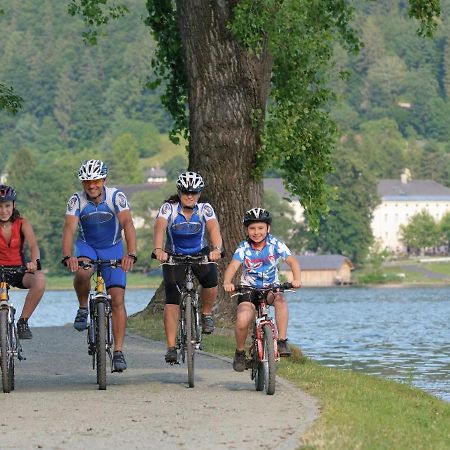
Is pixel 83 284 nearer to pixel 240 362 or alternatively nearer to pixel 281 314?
pixel 240 362

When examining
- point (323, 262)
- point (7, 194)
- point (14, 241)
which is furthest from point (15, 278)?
point (323, 262)

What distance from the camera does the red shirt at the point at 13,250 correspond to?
14094 millimetres

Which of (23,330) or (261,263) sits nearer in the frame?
(261,263)

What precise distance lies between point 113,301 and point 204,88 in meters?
9.02

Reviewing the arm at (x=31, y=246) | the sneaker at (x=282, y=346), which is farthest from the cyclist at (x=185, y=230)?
the arm at (x=31, y=246)

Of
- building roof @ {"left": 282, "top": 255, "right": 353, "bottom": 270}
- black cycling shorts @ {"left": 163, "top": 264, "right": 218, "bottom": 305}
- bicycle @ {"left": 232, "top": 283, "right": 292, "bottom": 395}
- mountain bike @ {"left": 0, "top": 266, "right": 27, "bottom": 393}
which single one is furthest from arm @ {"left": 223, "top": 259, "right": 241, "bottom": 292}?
building roof @ {"left": 282, "top": 255, "right": 353, "bottom": 270}

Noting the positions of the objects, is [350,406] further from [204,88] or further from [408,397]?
[204,88]

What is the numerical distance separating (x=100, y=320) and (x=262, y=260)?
141 centimetres

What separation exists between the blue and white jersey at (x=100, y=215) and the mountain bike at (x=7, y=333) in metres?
0.62

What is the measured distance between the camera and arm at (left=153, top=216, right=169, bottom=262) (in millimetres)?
14016

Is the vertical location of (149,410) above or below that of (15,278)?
below

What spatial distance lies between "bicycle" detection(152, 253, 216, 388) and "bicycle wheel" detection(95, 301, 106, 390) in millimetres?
710

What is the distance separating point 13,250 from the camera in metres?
14.1

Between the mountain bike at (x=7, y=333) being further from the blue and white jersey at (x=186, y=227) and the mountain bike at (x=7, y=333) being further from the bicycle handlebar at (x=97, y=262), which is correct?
the blue and white jersey at (x=186, y=227)
